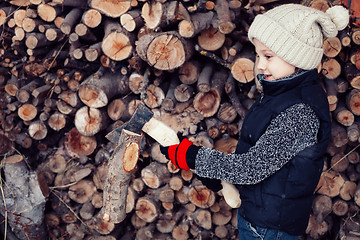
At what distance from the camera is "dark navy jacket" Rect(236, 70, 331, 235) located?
148 cm

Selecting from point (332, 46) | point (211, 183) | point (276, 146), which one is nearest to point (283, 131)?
point (276, 146)

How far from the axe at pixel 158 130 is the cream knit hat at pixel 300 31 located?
2.46ft

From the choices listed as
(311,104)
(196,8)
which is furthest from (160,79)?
(311,104)

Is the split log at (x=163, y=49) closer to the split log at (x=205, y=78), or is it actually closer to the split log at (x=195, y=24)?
the split log at (x=195, y=24)

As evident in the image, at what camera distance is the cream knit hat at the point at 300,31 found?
1.44 m

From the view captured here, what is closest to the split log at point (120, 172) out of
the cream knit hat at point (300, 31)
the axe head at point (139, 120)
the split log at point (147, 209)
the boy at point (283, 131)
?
the axe head at point (139, 120)

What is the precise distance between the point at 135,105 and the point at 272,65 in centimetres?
155

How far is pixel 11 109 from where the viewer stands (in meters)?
3.18

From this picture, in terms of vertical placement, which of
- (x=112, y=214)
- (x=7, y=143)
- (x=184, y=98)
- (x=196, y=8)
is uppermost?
(x=196, y=8)

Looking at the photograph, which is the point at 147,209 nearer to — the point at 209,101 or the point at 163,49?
the point at 209,101

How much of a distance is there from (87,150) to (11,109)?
34.5 inches

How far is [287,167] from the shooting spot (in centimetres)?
152

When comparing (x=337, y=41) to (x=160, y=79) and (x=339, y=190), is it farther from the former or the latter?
(x=160, y=79)


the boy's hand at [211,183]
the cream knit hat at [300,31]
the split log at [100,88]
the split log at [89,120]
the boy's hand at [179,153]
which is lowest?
the split log at [89,120]
